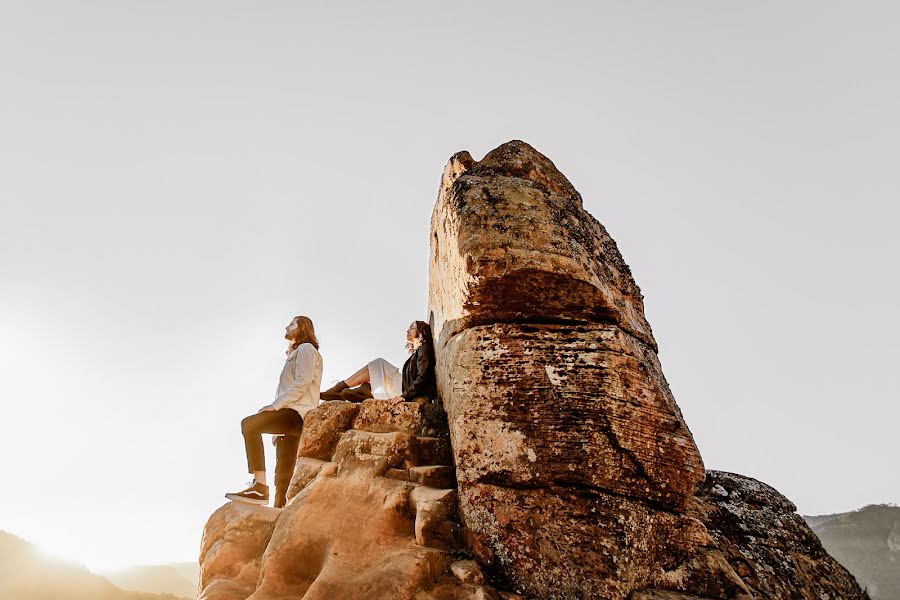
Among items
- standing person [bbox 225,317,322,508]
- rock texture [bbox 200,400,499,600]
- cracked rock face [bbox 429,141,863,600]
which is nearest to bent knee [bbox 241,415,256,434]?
standing person [bbox 225,317,322,508]

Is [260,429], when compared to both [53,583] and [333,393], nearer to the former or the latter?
[333,393]

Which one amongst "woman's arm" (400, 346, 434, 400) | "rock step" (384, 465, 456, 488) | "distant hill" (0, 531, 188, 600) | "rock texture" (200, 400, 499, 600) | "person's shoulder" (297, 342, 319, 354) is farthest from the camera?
"distant hill" (0, 531, 188, 600)

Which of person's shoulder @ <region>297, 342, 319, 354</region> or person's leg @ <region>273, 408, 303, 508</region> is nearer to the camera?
person's leg @ <region>273, 408, 303, 508</region>

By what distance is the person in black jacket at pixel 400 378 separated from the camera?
6574 mm

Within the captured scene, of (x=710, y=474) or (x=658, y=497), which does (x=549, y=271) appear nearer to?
(x=658, y=497)

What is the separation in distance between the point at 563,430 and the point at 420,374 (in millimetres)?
2650

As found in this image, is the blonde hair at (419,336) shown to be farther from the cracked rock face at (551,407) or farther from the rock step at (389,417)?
Answer: the rock step at (389,417)

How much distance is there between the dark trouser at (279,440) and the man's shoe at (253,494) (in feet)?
0.87

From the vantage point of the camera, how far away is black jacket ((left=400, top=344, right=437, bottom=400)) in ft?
21.4

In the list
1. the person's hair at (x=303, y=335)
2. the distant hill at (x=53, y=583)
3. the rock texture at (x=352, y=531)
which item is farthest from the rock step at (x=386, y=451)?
the distant hill at (x=53, y=583)

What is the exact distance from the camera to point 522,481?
13.7 ft

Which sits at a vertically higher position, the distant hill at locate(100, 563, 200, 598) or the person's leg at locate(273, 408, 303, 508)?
the distant hill at locate(100, 563, 200, 598)

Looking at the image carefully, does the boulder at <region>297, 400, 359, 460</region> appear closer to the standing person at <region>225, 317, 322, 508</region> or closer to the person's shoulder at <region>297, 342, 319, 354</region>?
the standing person at <region>225, 317, 322, 508</region>

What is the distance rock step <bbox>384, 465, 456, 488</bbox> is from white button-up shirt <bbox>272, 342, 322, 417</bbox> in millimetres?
1825
